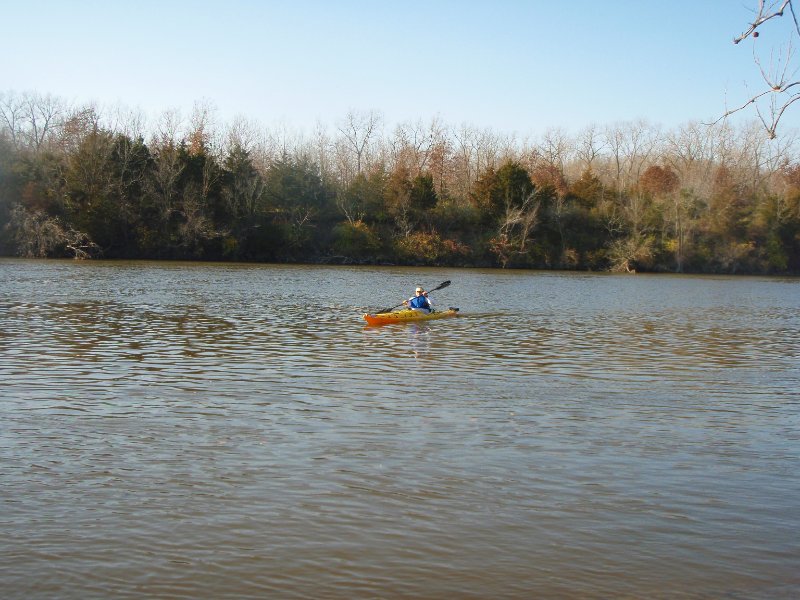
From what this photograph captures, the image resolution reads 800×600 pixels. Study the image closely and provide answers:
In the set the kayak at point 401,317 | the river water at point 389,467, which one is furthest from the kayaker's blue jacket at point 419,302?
the river water at point 389,467

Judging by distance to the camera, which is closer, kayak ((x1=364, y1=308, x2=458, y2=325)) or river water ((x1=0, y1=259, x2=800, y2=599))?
river water ((x1=0, y1=259, x2=800, y2=599))

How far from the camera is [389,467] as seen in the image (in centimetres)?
965

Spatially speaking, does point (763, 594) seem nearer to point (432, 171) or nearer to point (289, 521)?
point (289, 521)

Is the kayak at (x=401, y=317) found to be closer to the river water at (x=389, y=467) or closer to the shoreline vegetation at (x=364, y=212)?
the river water at (x=389, y=467)

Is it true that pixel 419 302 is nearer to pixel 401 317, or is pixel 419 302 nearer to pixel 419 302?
pixel 419 302

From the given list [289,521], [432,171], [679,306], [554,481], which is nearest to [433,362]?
[554,481]

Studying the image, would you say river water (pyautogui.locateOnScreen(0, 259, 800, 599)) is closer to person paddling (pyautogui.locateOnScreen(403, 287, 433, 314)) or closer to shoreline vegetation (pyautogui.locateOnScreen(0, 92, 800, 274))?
person paddling (pyautogui.locateOnScreen(403, 287, 433, 314))

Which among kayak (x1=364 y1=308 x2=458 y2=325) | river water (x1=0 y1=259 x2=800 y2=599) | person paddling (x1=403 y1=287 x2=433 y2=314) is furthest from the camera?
person paddling (x1=403 y1=287 x2=433 y2=314)

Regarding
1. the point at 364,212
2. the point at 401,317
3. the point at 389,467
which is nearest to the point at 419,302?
the point at 401,317

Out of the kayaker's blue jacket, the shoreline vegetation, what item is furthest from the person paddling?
the shoreline vegetation

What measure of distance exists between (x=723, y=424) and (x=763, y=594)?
246 inches

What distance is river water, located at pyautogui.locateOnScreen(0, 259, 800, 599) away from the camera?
680cm

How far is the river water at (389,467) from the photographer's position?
680 cm

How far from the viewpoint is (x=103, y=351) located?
58.1 ft
